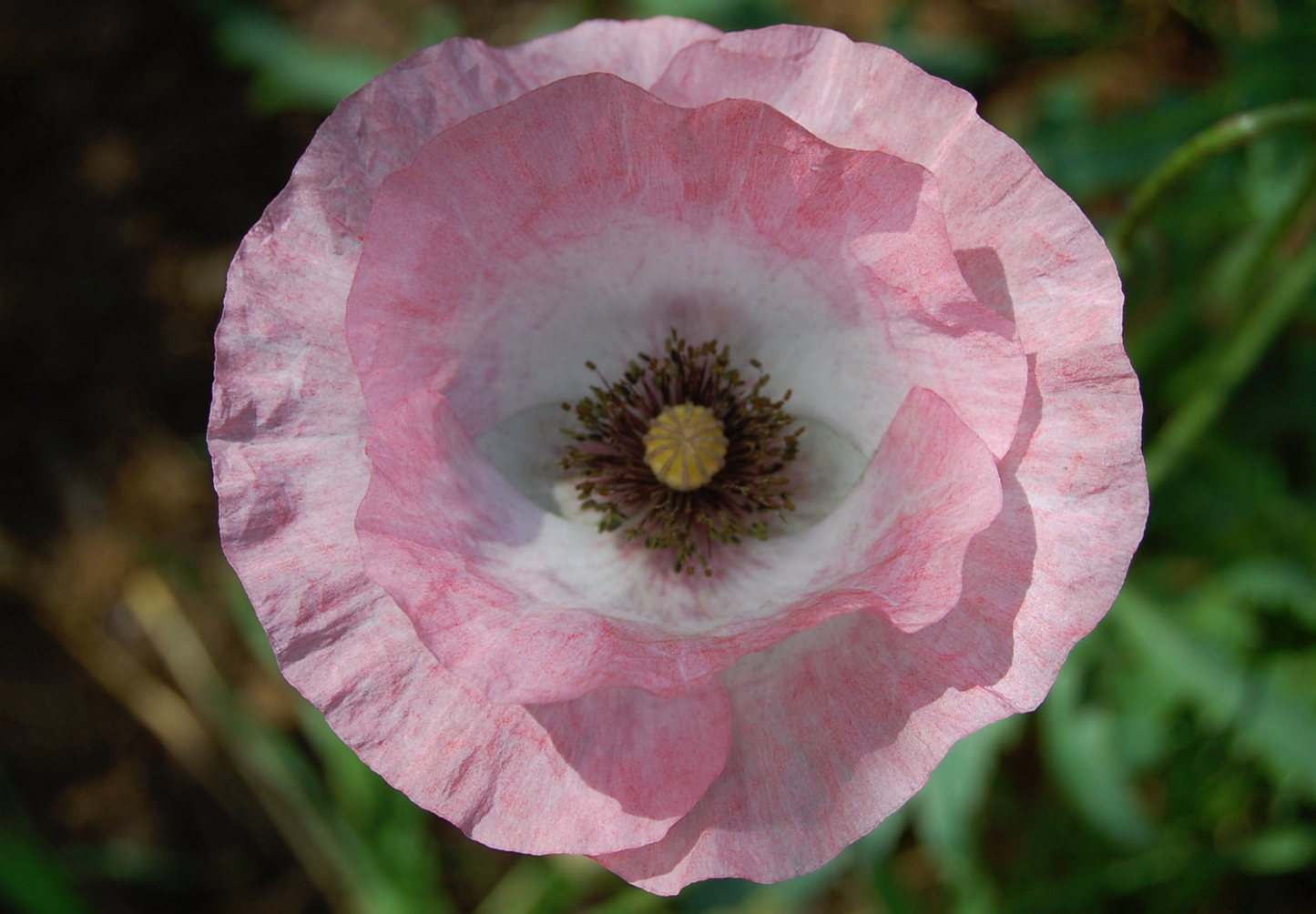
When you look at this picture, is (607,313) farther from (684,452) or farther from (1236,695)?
(1236,695)

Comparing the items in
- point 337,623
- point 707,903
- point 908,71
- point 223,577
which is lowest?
point 707,903

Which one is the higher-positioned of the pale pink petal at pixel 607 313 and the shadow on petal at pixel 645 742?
the pale pink petal at pixel 607 313

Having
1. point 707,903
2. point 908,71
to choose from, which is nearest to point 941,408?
point 908,71

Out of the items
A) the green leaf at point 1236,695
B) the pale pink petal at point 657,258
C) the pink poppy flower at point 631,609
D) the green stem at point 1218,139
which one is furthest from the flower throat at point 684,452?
the green leaf at point 1236,695

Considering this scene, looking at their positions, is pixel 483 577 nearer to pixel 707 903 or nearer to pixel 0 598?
pixel 707 903

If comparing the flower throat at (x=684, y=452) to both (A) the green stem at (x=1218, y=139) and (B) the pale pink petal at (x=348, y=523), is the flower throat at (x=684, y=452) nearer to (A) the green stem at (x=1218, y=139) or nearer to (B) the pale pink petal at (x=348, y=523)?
(B) the pale pink petal at (x=348, y=523)

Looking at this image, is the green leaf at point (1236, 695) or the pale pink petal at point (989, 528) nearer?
the pale pink petal at point (989, 528)

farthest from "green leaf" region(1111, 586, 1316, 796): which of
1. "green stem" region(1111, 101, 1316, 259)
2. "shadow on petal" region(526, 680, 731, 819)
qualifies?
"shadow on petal" region(526, 680, 731, 819)
